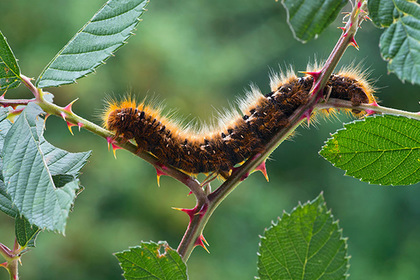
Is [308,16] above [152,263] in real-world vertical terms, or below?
above

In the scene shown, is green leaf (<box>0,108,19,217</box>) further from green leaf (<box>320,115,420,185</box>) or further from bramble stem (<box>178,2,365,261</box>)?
green leaf (<box>320,115,420,185</box>)

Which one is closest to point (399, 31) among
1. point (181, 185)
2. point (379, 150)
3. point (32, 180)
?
point (379, 150)

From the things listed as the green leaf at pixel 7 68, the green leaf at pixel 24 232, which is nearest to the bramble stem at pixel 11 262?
the green leaf at pixel 24 232

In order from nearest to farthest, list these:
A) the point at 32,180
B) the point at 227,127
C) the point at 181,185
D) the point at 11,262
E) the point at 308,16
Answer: the point at 308,16
the point at 32,180
the point at 11,262
the point at 227,127
the point at 181,185

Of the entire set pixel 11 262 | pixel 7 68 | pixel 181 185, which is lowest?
pixel 181 185

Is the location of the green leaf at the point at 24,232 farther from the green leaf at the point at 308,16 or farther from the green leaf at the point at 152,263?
the green leaf at the point at 308,16

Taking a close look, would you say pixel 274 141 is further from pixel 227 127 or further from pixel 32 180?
pixel 32 180

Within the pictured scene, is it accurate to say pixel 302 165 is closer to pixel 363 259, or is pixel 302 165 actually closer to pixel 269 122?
pixel 363 259
